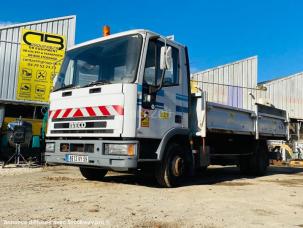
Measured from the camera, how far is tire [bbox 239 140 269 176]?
11.1m

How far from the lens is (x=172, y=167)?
7.57 meters

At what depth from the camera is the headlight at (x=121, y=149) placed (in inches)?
257

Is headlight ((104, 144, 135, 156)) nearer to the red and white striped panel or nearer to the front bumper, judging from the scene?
the front bumper

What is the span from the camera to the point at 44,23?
53.4 feet

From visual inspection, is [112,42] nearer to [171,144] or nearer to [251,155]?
[171,144]

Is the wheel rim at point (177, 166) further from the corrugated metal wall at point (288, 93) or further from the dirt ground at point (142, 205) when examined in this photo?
the corrugated metal wall at point (288, 93)

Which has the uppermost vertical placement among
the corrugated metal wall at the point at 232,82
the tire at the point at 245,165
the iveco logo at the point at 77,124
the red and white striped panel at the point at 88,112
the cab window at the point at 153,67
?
the corrugated metal wall at the point at 232,82

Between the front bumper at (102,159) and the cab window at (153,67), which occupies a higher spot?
the cab window at (153,67)

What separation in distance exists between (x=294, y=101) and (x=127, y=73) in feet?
76.9

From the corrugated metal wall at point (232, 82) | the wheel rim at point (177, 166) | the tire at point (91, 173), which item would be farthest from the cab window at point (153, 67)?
the corrugated metal wall at point (232, 82)

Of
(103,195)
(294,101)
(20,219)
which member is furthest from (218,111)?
(294,101)

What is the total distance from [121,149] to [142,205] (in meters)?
1.22

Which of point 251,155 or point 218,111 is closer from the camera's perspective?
point 218,111

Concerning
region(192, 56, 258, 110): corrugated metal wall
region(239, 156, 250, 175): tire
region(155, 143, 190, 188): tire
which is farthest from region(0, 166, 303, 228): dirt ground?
region(192, 56, 258, 110): corrugated metal wall
